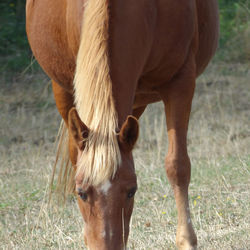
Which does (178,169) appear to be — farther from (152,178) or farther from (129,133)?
(152,178)

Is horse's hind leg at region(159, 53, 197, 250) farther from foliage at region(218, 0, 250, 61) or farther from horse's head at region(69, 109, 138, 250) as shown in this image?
foliage at region(218, 0, 250, 61)

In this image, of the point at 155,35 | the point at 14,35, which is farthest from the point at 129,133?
the point at 14,35

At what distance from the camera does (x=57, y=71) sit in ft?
13.2

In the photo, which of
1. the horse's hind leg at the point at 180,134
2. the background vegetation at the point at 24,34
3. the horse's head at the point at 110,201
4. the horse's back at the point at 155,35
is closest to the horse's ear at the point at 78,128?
the horse's head at the point at 110,201

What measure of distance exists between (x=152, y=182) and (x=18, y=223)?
1.26 m

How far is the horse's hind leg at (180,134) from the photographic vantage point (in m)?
3.58

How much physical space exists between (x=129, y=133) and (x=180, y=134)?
92 cm

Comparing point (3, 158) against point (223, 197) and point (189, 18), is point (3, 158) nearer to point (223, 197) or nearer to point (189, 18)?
point (223, 197)

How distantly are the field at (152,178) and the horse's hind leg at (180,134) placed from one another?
250 mm

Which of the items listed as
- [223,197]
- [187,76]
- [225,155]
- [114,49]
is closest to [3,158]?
[225,155]

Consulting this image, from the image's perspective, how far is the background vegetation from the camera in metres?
9.57

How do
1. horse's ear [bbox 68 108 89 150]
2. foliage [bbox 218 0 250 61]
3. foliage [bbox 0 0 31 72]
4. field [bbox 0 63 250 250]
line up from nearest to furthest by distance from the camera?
1. horse's ear [bbox 68 108 89 150]
2. field [bbox 0 63 250 250]
3. foliage [bbox 0 0 31 72]
4. foliage [bbox 218 0 250 61]

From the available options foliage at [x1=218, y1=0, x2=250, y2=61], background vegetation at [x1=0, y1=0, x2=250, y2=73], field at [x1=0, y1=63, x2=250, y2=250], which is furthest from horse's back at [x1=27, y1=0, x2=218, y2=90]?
foliage at [x1=218, y1=0, x2=250, y2=61]

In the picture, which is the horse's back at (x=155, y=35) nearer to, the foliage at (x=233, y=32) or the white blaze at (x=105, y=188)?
the white blaze at (x=105, y=188)
